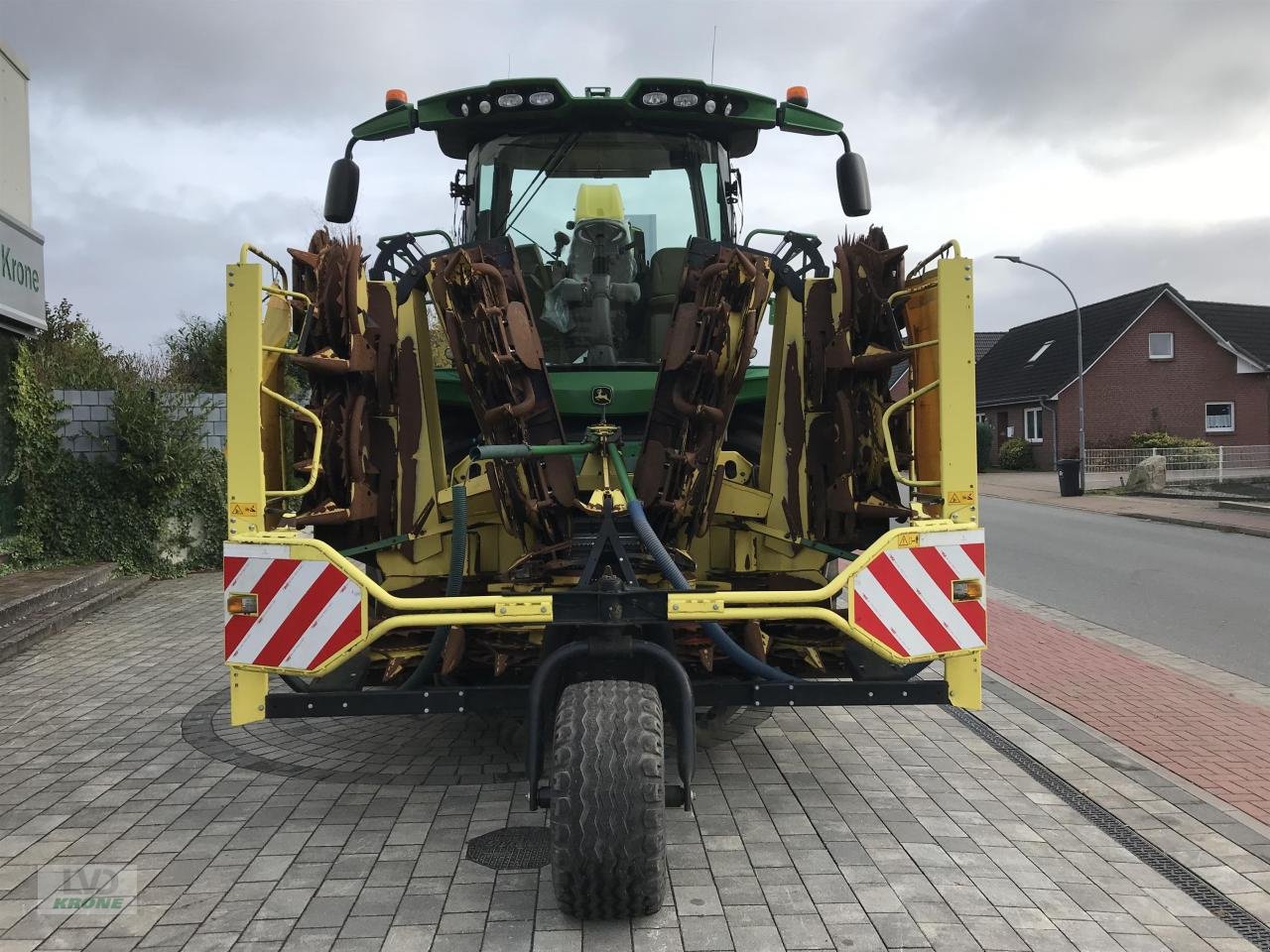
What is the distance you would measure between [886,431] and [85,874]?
3565 millimetres

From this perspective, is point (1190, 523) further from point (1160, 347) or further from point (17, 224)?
point (1160, 347)

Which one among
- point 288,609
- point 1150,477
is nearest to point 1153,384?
point 1150,477

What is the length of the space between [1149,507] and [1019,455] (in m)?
17.4

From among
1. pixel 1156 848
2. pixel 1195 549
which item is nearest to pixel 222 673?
pixel 1156 848

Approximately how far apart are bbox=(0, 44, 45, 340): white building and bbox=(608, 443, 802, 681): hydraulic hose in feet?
27.3

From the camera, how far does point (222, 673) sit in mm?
6707

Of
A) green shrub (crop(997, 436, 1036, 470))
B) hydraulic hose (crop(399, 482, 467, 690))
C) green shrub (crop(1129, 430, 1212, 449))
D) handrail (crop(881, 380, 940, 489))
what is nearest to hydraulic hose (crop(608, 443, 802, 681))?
hydraulic hose (crop(399, 482, 467, 690))

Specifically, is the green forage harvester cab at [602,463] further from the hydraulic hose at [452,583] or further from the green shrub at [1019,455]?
the green shrub at [1019,455]

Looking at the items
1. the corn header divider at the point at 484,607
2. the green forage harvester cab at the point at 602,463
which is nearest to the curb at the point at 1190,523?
the green forage harvester cab at the point at 602,463

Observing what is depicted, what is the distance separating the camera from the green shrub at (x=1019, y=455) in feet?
120

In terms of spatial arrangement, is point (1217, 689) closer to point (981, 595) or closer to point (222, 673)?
point (981, 595)

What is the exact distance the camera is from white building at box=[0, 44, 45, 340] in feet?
29.9

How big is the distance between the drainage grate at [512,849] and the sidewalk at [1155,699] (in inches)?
124

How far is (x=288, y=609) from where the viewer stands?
3367 mm
